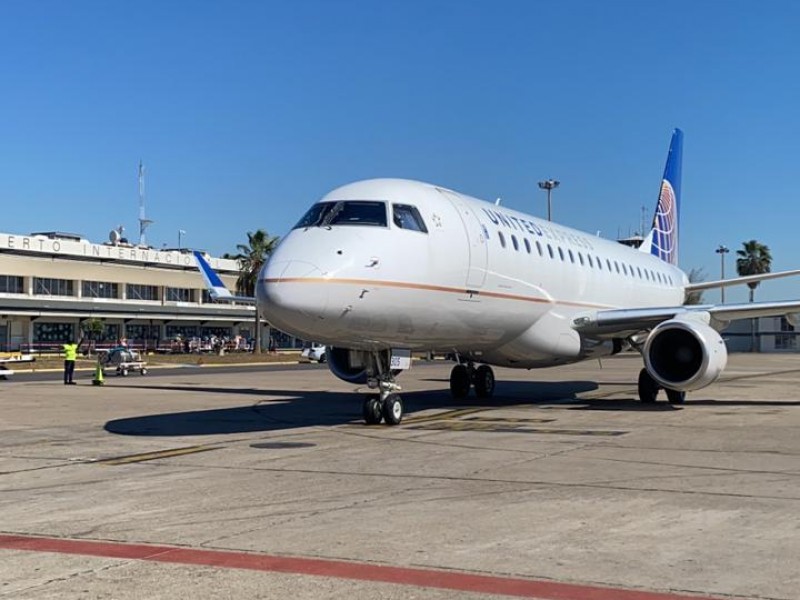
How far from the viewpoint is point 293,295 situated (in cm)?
1184

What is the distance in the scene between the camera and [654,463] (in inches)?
410

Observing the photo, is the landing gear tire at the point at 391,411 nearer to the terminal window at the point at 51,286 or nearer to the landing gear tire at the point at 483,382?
the landing gear tire at the point at 483,382

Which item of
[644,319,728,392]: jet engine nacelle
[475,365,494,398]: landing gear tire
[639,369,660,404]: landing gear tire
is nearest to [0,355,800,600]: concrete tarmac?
[644,319,728,392]: jet engine nacelle

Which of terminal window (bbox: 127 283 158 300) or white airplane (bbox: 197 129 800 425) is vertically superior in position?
terminal window (bbox: 127 283 158 300)

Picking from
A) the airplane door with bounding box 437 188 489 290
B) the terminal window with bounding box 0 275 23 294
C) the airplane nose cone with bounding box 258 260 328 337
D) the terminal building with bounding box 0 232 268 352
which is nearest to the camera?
the airplane nose cone with bounding box 258 260 328 337

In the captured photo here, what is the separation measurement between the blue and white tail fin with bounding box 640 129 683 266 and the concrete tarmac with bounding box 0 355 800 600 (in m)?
15.2

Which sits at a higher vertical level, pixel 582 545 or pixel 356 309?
pixel 356 309

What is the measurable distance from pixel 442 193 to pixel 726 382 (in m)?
18.3

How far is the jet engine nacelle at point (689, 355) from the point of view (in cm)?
1709

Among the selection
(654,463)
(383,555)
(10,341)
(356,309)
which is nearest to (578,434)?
(654,463)

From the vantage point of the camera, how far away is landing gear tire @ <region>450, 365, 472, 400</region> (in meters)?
21.5

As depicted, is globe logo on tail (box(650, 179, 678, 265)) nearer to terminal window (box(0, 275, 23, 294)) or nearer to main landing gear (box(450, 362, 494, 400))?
main landing gear (box(450, 362, 494, 400))

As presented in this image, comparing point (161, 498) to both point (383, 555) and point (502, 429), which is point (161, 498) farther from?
point (502, 429)

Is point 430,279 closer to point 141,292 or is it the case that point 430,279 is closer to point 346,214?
point 346,214
